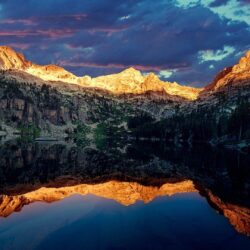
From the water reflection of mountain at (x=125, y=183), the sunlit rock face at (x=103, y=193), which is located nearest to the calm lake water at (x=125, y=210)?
the sunlit rock face at (x=103, y=193)

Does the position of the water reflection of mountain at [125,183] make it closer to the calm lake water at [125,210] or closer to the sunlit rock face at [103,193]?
the sunlit rock face at [103,193]

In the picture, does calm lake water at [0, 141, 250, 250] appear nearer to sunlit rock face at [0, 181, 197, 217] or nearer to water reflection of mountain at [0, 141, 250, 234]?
sunlit rock face at [0, 181, 197, 217]

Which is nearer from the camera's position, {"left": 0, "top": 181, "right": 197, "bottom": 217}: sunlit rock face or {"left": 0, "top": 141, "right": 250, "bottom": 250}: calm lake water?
{"left": 0, "top": 141, "right": 250, "bottom": 250}: calm lake water

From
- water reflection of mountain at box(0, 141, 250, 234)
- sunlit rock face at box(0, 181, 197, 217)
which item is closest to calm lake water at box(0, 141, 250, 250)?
sunlit rock face at box(0, 181, 197, 217)

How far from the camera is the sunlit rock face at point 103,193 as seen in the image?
6517cm

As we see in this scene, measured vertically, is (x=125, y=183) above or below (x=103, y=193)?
above

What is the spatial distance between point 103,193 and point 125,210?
20.2 m

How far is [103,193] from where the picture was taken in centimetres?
7881

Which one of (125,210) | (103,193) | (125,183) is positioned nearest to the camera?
(125,210)

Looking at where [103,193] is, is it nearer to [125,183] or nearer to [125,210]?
[125,183]

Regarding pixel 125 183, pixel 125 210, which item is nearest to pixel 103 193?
pixel 125 183

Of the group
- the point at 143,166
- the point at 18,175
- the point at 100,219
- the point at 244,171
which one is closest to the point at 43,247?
the point at 100,219

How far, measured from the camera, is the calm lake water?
41156 mm

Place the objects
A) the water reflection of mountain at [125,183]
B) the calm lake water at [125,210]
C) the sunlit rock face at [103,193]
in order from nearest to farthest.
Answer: the calm lake water at [125,210] → the water reflection of mountain at [125,183] → the sunlit rock face at [103,193]
